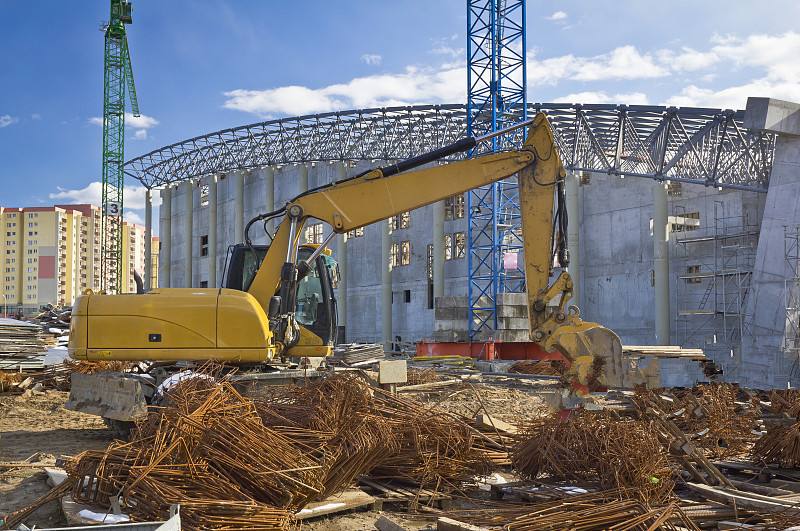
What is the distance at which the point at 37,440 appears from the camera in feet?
34.3

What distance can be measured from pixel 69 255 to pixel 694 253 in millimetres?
110135

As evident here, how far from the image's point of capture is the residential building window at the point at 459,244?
37.8 m

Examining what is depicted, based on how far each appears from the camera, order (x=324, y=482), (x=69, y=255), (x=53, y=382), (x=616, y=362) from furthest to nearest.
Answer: (x=69, y=255), (x=53, y=382), (x=616, y=362), (x=324, y=482)

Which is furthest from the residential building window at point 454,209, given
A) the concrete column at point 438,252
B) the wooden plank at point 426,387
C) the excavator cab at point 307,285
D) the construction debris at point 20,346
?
the excavator cab at point 307,285

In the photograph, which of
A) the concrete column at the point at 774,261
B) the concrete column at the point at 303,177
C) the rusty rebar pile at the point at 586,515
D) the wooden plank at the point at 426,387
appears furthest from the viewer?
the concrete column at the point at 303,177

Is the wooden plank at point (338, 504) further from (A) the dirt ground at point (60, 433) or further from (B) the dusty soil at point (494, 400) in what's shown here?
(B) the dusty soil at point (494, 400)

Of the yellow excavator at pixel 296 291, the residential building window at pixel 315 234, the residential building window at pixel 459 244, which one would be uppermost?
the residential building window at pixel 315 234

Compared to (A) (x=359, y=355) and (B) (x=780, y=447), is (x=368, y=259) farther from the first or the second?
(B) (x=780, y=447)

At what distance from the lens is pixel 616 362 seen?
8.11 m

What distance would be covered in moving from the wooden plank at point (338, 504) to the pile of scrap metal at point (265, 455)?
0.07 m

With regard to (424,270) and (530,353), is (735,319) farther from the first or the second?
(424,270)

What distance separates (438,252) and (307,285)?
1016 inches

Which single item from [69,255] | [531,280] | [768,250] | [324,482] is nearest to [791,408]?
[531,280]

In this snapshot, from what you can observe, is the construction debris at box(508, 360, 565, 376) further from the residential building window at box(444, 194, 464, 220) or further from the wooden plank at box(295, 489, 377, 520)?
the residential building window at box(444, 194, 464, 220)
